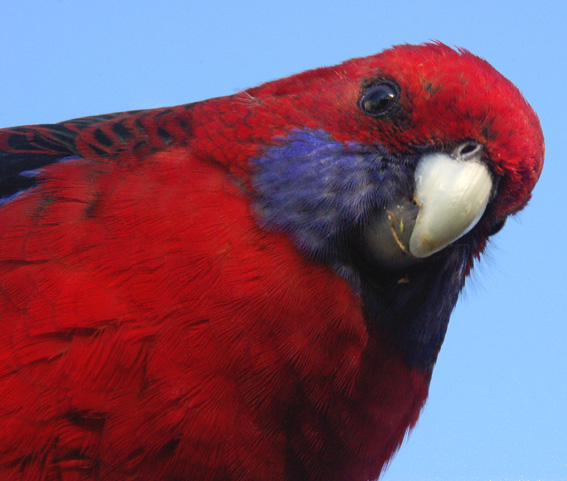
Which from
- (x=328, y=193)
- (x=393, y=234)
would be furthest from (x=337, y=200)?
(x=393, y=234)

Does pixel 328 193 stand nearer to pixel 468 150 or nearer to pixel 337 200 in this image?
pixel 337 200

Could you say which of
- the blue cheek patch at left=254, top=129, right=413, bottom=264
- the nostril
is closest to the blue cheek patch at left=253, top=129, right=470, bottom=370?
the blue cheek patch at left=254, top=129, right=413, bottom=264

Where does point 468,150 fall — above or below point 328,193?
above

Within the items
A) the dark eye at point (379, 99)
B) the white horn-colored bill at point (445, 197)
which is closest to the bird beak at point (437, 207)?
the white horn-colored bill at point (445, 197)

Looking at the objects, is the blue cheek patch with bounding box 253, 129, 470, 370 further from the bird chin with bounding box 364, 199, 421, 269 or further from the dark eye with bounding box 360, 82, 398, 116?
the dark eye with bounding box 360, 82, 398, 116

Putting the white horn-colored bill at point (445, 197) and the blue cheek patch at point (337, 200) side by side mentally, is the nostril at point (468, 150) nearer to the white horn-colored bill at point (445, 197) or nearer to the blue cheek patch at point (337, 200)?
the white horn-colored bill at point (445, 197)

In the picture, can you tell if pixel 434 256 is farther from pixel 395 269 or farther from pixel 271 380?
pixel 271 380
